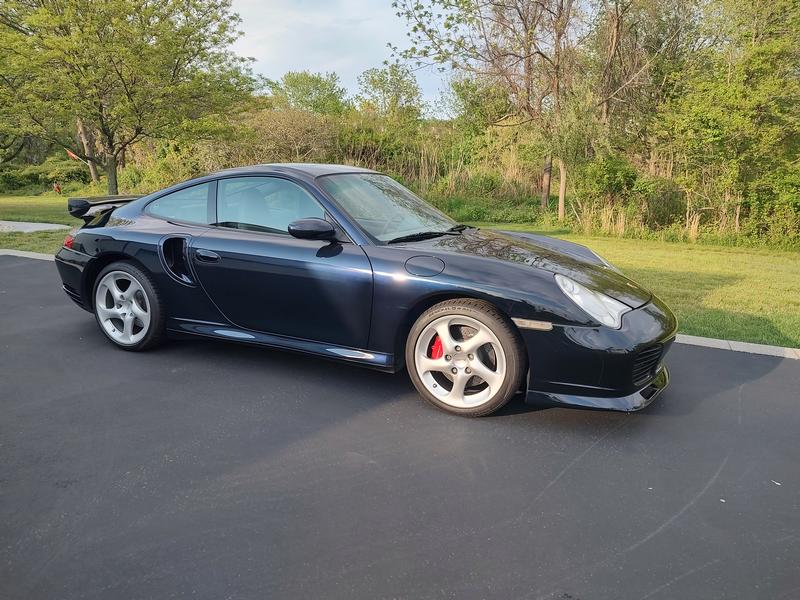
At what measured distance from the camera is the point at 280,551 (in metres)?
2.19

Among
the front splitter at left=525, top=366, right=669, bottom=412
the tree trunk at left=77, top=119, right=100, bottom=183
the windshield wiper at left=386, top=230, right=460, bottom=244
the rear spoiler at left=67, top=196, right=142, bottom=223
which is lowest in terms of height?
the front splitter at left=525, top=366, right=669, bottom=412

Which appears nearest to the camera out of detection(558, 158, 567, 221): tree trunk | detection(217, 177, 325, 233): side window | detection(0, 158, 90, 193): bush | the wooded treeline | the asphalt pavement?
the asphalt pavement

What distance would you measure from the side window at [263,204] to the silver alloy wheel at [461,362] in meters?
1.09

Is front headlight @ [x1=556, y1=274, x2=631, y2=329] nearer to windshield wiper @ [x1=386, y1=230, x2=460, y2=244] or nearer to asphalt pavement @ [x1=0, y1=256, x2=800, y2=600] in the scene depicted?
asphalt pavement @ [x1=0, y1=256, x2=800, y2=600]

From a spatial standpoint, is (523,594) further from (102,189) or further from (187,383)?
(102,189)

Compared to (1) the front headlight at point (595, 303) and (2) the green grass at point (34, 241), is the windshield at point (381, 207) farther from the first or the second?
(2) the green grass at point (34, 241)

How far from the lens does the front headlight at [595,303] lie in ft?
10.5

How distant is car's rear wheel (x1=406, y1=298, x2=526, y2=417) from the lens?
3266 mm

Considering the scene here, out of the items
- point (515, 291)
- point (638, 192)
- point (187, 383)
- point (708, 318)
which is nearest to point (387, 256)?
point (515, 291)

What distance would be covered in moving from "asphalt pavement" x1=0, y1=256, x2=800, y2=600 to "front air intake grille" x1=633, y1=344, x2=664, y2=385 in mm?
275

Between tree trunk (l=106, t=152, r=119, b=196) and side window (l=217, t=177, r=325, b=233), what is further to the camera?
tree trunk (l=106, t=152, r=119, b=196)

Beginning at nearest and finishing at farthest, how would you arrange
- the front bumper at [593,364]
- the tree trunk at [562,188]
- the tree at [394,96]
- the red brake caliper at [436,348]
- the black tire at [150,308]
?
the front bumper at [593,364], the red brake caliper at [436,348], the black tire at [150,308], the tree trunk at [562,188], the tree at [394,96]

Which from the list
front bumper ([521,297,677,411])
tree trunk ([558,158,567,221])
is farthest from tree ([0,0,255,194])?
front bumper ([521,297,677,411])

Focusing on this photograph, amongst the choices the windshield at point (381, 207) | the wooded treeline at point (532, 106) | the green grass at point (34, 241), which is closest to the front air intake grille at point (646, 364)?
the windshield at point (381, 207)
